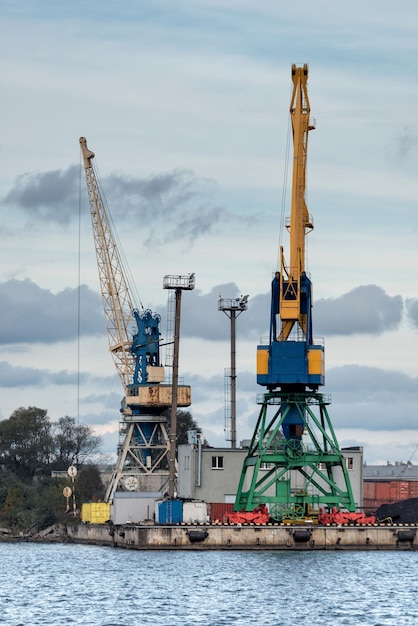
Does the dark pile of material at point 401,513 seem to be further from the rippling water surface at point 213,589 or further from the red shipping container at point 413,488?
the red shipping container at point 413,488

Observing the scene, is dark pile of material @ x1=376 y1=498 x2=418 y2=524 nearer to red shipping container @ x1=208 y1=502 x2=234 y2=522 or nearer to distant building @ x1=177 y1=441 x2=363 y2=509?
distant building @ x1=177 y1=441 x2=363 y2=509

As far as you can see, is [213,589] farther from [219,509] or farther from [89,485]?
[89,485]

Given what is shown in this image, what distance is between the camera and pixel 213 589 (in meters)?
83.8

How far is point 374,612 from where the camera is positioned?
74625 millimetres

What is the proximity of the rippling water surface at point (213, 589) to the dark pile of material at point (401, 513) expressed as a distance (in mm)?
9330

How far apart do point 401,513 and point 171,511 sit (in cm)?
2124

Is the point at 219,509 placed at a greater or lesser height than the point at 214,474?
lesser

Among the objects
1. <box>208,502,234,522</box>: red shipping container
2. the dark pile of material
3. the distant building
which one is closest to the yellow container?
the distant building

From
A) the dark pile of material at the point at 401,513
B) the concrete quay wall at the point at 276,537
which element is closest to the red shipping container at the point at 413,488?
the dark pile of material at the point at 401,513

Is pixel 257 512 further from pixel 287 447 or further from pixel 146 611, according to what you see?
pixel 146 611

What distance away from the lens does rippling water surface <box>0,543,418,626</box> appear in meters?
72.4

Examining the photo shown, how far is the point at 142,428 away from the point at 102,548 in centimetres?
3424

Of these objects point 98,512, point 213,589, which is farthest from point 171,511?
point 213,589

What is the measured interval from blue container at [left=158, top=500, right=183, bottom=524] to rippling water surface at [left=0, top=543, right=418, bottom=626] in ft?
10.00
